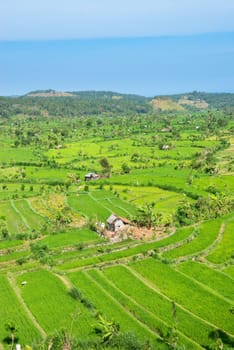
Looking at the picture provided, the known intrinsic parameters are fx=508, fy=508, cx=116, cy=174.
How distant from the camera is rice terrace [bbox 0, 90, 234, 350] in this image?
30.3m

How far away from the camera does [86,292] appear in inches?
1414

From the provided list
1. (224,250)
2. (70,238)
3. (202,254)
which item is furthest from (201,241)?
(70,238)

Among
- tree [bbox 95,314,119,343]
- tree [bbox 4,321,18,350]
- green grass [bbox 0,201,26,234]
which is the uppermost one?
tree [bbox 95,314,119,343]

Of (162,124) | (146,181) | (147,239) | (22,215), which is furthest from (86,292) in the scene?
(162,124)

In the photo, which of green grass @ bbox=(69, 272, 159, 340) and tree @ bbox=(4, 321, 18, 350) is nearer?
tree @ bbox=(4, 321, 18, 350)

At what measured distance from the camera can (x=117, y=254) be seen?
1714 inches

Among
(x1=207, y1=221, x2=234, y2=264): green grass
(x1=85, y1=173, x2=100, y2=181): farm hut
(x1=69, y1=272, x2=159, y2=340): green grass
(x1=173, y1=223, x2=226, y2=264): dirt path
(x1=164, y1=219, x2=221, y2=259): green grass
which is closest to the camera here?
(x1=69, y1=272, x2=159, y2=340): green grass

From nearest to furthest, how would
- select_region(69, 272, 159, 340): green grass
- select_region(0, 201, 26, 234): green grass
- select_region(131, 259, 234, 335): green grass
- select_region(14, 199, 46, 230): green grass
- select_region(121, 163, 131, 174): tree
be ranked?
select_region(69, 272, 159, 340): green grass < select_region(131, 259, 234, 335): green grass < select_region(0, 201, 26, 234): green grass < select_region(14, 199, 46, 230): green grass < select_region(121, 163, 131, 174): tree

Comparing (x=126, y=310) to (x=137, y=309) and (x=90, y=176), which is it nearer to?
(x=137, y=309)

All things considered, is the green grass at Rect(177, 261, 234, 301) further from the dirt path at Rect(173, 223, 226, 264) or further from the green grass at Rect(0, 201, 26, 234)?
the green grass at Rect(0, 201, 26, 234)

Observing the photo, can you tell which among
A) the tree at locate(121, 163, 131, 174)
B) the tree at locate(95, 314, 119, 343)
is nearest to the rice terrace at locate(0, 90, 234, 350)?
the tree at locate(95, 314, 119, 343)

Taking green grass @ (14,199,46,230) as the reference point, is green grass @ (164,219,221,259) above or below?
above

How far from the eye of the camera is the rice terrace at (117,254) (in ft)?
99.5

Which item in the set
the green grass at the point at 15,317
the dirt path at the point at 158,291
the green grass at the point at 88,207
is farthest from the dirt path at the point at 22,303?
the green grass at the point at 88,207
